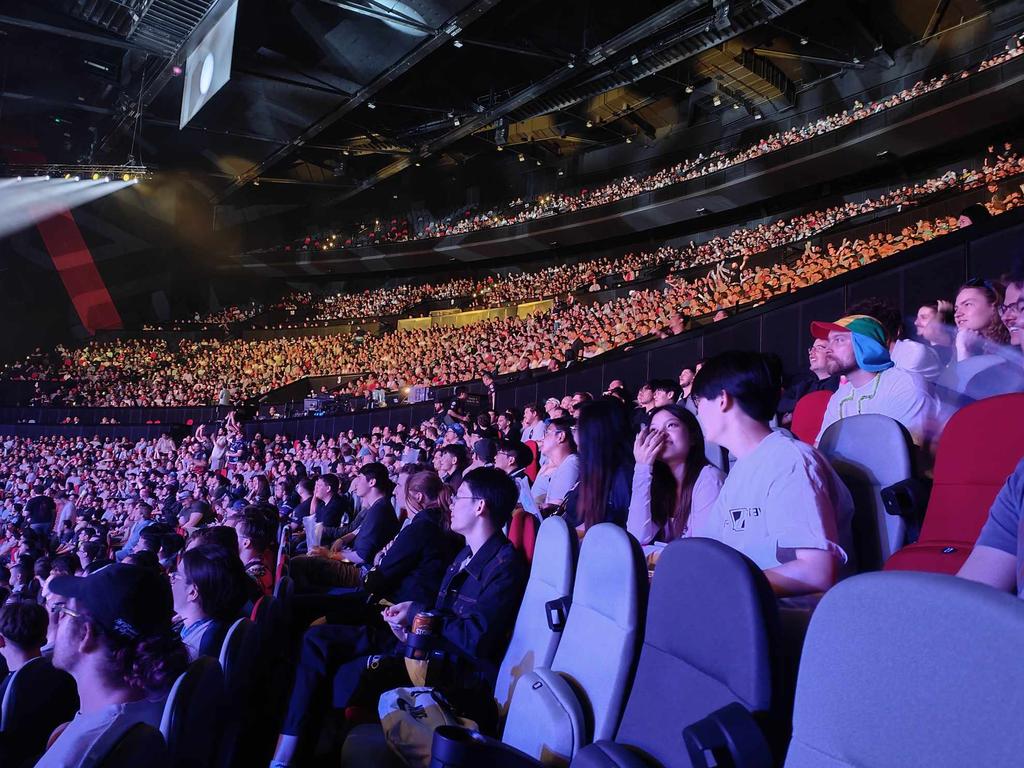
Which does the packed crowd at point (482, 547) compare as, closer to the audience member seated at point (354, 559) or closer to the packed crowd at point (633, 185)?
the audience member seated at point (354, 559)

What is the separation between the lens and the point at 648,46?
14812 millimetres

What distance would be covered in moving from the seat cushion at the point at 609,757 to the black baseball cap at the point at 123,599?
3.73ft

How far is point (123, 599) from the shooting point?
6.15ft

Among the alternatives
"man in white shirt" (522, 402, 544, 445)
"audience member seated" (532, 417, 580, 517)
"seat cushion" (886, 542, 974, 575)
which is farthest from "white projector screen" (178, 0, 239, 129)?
"seat cushion" (886, 542, 974, 575)

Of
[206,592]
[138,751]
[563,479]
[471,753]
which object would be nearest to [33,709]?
[206,592]

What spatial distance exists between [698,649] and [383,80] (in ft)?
56.5

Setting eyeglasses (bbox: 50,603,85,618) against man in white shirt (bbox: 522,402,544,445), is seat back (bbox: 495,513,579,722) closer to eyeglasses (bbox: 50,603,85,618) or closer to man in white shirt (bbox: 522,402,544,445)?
eyeglasses (bbox: 50,603,85,618)

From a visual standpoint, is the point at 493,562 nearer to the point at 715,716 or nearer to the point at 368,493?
the point at 715,716

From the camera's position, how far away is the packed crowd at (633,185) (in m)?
14.3

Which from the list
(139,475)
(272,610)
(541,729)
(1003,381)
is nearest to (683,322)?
(1003,381)

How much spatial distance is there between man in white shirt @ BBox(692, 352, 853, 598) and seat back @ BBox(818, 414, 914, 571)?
13 cm

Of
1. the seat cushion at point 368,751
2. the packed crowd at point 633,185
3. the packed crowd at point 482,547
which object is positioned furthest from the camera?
the packed crowd at point 633,185

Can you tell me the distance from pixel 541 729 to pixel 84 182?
28381 millimetres

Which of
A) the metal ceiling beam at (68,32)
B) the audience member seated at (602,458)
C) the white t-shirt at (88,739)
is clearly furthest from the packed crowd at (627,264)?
the white t-shirt at (88,739)
